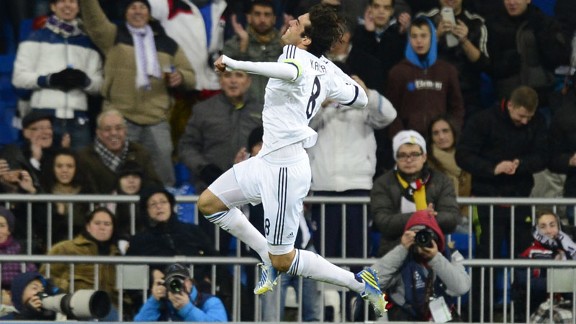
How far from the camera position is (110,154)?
589 inches

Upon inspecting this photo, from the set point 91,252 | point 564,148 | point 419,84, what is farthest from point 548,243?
point 91,252

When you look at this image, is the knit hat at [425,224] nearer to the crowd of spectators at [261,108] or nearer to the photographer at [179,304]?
the crowd of spectators at [261,108]

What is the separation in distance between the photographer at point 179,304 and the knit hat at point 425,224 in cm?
143

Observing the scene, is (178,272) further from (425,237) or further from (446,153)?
(446,153)

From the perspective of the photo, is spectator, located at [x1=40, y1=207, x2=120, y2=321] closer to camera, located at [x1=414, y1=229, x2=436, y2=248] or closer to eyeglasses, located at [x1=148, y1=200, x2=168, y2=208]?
eyeglasses, located at [x1=148, y1=200, x2=168, y2=208]

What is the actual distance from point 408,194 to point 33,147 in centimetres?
301

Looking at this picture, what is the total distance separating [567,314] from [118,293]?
3.17 m

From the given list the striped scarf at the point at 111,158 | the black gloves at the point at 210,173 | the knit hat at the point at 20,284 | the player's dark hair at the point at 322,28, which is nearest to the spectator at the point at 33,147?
the striped scarf at the point at 111,158

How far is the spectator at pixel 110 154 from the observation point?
14867mm

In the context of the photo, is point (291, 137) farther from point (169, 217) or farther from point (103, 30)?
point (103, 30)

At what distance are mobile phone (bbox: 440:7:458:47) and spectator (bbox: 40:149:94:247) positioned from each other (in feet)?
10.7

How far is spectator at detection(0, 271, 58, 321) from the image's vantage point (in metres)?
12.9

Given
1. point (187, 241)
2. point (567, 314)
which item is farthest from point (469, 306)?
point (187, 241)

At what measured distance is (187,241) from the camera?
1363cm
